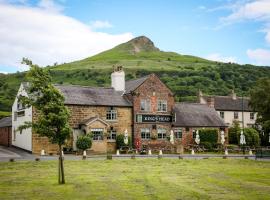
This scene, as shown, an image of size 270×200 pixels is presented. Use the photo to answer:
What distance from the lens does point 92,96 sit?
185 ft

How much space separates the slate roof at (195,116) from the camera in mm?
61775

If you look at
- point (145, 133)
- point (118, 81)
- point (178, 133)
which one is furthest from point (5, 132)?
point (178, 133)

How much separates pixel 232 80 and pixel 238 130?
65618mm

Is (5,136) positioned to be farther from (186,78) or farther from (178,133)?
(186,78)

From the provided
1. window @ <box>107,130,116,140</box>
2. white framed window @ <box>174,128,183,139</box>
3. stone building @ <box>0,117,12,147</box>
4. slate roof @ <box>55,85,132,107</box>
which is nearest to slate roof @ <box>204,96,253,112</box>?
white framed window @ <box>174,128,183,139</box>

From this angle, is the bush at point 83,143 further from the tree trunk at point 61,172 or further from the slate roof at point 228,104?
the slate roof at point 228,104

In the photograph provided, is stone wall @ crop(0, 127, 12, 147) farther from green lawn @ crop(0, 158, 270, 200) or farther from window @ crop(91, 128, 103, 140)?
green lawn @ crop(0, 158, 270, 200)

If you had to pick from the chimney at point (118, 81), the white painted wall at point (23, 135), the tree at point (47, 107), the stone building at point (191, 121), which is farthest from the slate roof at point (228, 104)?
the tree at point (47, 107)

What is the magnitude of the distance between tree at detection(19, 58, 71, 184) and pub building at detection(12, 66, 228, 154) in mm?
26066

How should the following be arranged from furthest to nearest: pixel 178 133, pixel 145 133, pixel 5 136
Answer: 1. pixel 5 136
2. pixel 178 133
3. pixel 145 133

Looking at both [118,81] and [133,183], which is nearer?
[133,183]

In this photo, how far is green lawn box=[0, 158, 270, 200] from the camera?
20.2 metres

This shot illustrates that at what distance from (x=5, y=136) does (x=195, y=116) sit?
2831 centimetres

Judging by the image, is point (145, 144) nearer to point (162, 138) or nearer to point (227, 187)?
point (162, 138)
